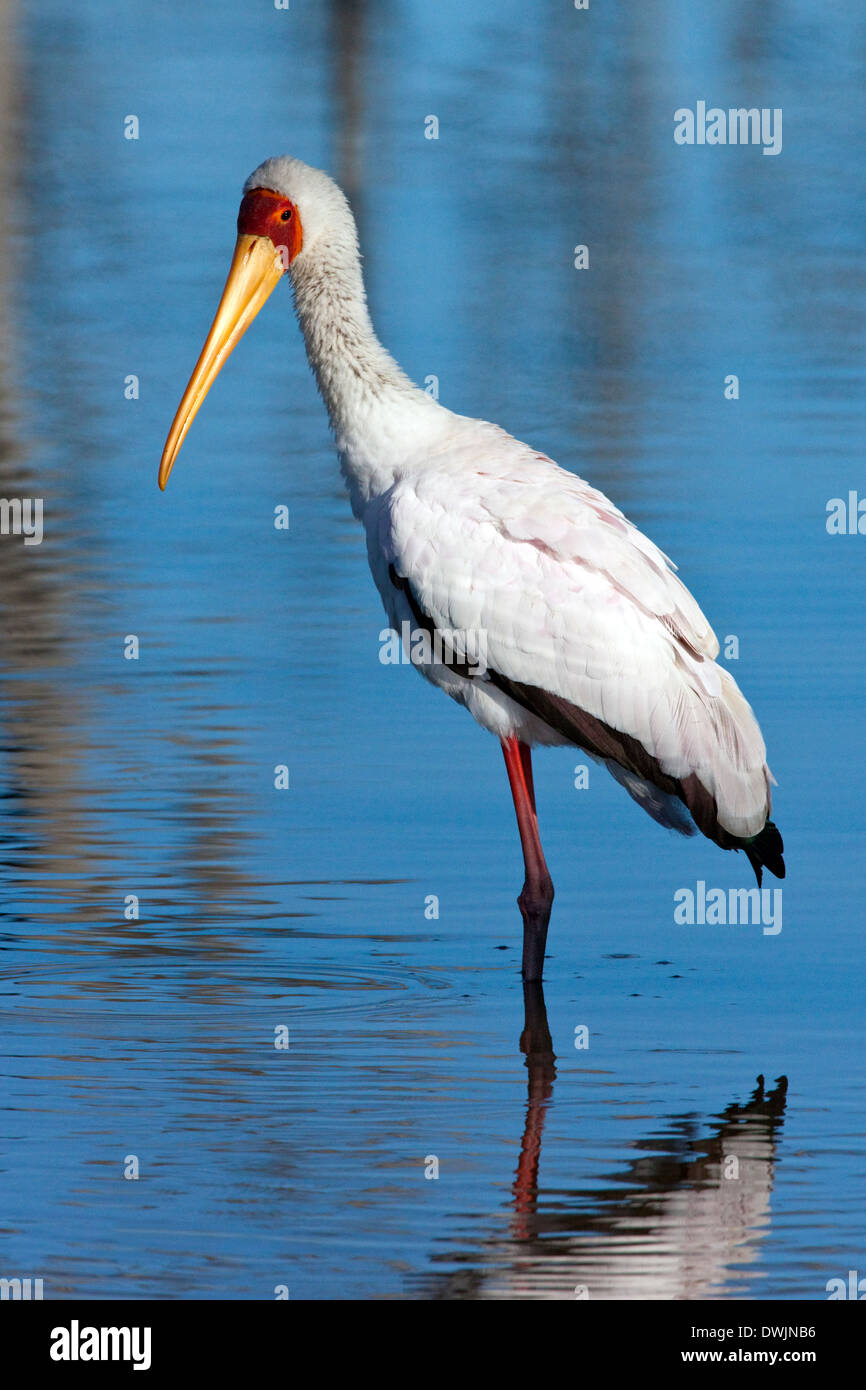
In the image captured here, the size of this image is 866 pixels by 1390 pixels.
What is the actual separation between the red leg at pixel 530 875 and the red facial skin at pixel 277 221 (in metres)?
1.86

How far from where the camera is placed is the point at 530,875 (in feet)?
28.2

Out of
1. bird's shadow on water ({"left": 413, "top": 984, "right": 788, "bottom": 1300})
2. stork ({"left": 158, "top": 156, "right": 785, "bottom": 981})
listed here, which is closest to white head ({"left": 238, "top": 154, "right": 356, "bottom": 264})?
stork ({"left": 158, "top": 156, "right": 785, "bottom": 981})

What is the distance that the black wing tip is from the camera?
28.0 feet

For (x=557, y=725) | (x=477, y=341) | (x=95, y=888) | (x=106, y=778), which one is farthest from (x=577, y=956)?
(x=477, y=341)

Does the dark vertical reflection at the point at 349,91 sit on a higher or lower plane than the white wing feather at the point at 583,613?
higher

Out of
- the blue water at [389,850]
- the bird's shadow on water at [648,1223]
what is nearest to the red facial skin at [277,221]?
the blue water at [389,850]

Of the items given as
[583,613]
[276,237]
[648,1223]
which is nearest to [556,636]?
[583,613]

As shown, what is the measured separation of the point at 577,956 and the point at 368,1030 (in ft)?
3.15

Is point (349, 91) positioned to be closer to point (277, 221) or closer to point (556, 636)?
point (277, 221)

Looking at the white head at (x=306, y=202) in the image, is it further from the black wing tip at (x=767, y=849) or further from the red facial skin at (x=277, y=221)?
the black wing tip at (x=767, y=849)

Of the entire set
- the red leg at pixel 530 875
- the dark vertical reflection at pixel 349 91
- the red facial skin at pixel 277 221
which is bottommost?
the red leg at pixel 530 875

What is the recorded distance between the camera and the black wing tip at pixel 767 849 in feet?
28.0

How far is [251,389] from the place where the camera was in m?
18.6

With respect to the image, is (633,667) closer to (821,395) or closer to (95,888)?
(95,888)
